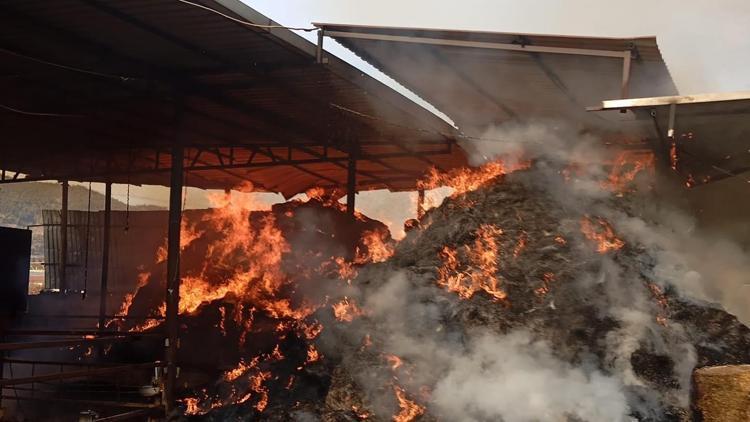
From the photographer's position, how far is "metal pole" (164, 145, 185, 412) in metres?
8.15

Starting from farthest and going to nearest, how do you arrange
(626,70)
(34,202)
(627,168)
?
(34,202), (627,168), (626,70)

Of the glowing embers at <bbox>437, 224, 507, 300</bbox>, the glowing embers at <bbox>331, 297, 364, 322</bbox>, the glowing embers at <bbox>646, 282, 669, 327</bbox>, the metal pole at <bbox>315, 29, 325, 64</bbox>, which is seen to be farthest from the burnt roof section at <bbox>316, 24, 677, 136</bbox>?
the glowing embers at <bbox>331, 297, 364, 322</bbox>

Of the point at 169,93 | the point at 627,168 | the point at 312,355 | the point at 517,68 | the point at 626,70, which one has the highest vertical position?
the point at 517,68

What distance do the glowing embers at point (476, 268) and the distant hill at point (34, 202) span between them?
3612 centimetres

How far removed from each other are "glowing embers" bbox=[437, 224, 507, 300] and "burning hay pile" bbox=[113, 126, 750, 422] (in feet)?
0.05

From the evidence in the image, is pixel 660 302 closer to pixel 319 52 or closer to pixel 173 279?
pixel 319 52

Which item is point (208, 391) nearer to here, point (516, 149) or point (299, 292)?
point (299, 292)

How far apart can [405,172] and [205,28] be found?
1127 centimetres

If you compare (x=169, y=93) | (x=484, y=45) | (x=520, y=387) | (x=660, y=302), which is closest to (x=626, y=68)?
(x=484, y=45)

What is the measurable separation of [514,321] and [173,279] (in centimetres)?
513

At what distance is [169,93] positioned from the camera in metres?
8.27

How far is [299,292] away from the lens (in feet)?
37.8

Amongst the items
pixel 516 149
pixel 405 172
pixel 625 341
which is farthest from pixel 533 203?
pixel 405 172

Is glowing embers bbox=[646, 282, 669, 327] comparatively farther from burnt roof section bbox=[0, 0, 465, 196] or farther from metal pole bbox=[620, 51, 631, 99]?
burnt roof section bbox=[0, 0, 465, 196]
